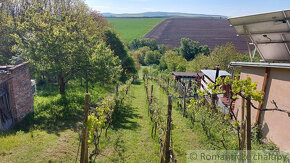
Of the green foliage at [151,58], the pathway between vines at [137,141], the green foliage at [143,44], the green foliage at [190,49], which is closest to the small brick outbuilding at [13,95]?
the pathway between vines at [137,141]

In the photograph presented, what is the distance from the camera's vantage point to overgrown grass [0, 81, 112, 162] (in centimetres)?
754

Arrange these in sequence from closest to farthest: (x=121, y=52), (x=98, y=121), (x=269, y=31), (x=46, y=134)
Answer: (x=98, y=121), (x=269, y=31), (x=46, y=134), (x=121, y=52)

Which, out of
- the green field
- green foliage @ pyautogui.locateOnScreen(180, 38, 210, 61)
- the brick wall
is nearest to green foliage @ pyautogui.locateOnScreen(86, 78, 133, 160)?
the brick wall

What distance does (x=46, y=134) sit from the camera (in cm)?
939

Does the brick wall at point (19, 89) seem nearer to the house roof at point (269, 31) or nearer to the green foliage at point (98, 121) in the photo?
the green foliage at point (98, 121)

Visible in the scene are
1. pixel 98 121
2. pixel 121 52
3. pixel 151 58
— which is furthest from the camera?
pixel 151 58

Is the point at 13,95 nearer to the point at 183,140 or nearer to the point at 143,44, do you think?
the point at 183,140

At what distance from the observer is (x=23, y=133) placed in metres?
9.16

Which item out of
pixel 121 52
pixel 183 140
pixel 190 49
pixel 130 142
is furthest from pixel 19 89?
pixel 190 49

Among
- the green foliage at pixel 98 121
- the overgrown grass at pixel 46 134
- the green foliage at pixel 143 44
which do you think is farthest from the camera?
the green foliage at pixel 143 44

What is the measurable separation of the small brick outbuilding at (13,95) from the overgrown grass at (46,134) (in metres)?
0.44

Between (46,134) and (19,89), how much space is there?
3.07 m

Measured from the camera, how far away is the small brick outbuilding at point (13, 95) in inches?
372

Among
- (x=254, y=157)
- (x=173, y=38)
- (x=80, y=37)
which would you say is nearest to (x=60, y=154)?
(x=254, y=157)
